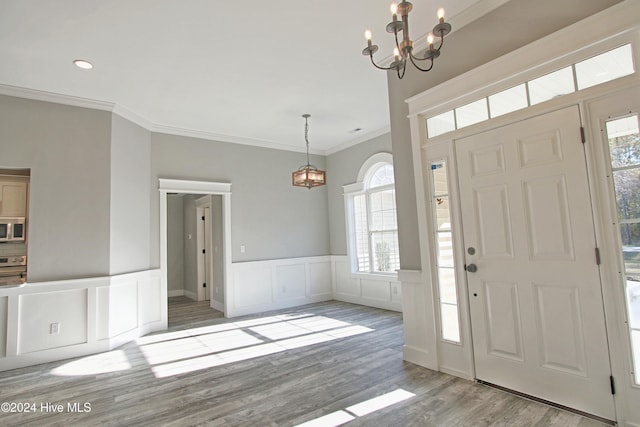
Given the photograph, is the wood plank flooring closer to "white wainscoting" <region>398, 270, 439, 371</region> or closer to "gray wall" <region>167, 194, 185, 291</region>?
"white wainscoting" <region>398, 270, 439, 371</region>

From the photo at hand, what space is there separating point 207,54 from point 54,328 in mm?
3513

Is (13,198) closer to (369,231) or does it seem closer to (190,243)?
(190,243)

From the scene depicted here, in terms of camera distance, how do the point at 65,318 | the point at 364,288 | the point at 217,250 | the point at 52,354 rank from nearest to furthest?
the point at 52,354 → the point at 65,318 → the point at 364,288 → the point at 217,250

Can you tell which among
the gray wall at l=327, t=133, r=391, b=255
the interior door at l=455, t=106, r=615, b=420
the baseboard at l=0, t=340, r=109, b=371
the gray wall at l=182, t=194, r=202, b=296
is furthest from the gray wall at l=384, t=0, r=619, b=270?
the gray wall at l=182, t=194, r=202, b=296

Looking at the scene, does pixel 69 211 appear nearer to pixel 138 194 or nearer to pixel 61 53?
pixel 138 194

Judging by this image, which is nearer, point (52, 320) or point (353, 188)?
point (52, 320)

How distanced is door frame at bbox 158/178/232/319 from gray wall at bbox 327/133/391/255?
212 centimetres

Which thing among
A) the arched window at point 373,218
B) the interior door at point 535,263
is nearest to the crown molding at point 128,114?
the arched window at point 373,218

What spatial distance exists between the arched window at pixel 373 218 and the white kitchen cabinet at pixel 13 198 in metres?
5.04

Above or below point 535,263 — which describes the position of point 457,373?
below

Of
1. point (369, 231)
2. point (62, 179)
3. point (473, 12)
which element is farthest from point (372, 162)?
point (62, 179)

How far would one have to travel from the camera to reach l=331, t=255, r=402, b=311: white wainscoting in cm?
547

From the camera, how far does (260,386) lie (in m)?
2.88

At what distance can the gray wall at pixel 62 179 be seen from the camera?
3.76 m
